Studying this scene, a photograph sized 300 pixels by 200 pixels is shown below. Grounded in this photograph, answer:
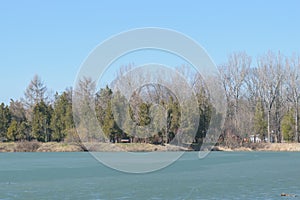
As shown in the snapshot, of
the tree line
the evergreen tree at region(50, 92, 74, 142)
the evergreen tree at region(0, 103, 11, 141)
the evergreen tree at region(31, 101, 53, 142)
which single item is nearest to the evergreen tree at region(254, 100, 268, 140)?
the tree line

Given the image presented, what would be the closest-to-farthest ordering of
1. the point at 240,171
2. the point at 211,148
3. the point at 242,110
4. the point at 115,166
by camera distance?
the point at 240,171 < the point at 115,166 < the point at 211,148 < the point at 242,110

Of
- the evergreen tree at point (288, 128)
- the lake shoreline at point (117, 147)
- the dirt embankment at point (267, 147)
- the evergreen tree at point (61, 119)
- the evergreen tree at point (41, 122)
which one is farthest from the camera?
the evergreen tree at point (41, 122)

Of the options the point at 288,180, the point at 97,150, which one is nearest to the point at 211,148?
the point at 97,150

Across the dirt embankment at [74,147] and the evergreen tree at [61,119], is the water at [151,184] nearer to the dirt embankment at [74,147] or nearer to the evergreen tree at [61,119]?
the dirt embankment at [74,147]

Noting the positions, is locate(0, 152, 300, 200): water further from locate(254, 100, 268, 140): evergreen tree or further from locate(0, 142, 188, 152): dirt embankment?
locate(254, 100, 268, 140): evergreen tree

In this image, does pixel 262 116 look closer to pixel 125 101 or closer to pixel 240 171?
pixel 125 101

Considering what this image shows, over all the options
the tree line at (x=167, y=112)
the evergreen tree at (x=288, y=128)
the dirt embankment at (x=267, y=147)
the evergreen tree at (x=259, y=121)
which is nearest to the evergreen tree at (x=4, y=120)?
the tree line at (x=167, y=112)

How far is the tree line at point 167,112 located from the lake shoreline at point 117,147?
1.24 metres

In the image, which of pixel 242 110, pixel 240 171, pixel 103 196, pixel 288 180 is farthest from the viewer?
pixel 242 110

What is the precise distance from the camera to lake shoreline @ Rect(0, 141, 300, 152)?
203 ft

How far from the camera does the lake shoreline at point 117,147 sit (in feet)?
203

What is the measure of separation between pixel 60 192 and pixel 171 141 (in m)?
42.3

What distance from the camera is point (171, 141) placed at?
64.2 metres

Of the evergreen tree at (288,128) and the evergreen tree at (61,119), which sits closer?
the evergreen tree at (288,128)
